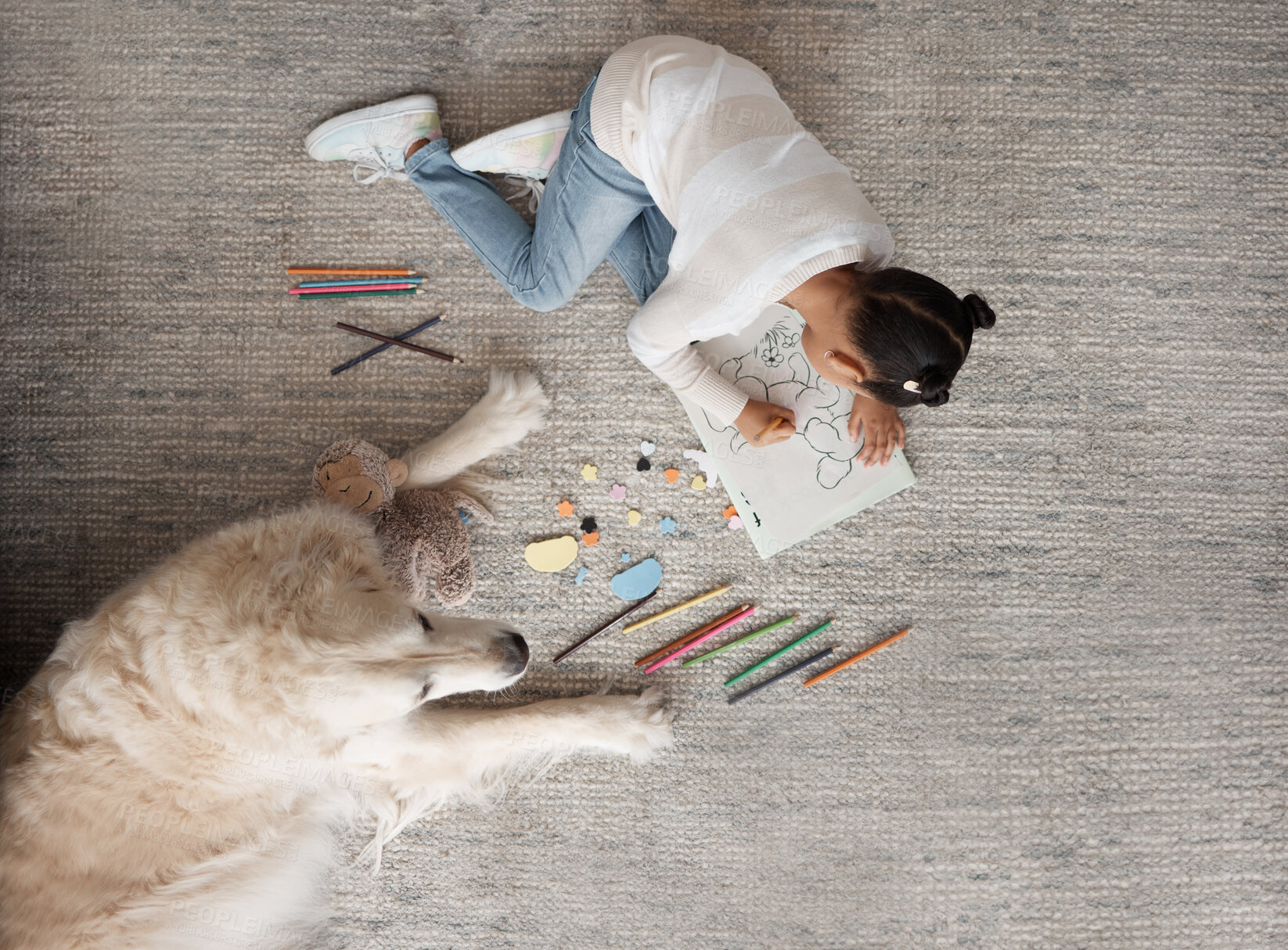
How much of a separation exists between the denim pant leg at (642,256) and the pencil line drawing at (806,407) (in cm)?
18

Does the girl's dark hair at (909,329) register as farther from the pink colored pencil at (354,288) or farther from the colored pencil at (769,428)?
the pink colored pencil at (354,288)

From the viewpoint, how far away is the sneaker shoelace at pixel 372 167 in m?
1.06

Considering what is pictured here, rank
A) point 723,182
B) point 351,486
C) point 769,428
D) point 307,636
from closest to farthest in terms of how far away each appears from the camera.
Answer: point 307,636, point 723,182, point 351,486, point 769,428

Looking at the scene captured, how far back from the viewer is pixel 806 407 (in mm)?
1049

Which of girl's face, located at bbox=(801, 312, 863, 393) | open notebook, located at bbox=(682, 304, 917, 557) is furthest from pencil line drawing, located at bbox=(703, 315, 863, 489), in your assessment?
girl's face, located at bbox=(801, 312, 863, 393)

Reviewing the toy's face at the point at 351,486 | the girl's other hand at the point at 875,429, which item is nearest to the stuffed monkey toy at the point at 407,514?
the toy's face at the point at 351,486

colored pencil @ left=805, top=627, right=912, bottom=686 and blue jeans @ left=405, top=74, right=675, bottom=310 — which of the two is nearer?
blue jeans @ left=405, top=74, right=675, bottom=310

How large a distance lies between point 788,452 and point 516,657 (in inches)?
19.0

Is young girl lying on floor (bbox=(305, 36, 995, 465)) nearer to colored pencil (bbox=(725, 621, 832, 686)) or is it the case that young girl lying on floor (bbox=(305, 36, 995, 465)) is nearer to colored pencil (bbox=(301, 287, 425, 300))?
colored pencil (bbox=(301, 287, 425, 300))

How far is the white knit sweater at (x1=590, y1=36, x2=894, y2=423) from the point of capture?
78cm

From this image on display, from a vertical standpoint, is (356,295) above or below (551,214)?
below

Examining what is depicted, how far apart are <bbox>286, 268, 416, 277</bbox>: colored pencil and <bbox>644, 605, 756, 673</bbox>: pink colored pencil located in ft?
2.21

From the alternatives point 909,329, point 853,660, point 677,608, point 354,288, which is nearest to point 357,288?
point 354,288

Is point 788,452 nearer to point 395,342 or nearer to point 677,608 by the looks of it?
point 677,608
